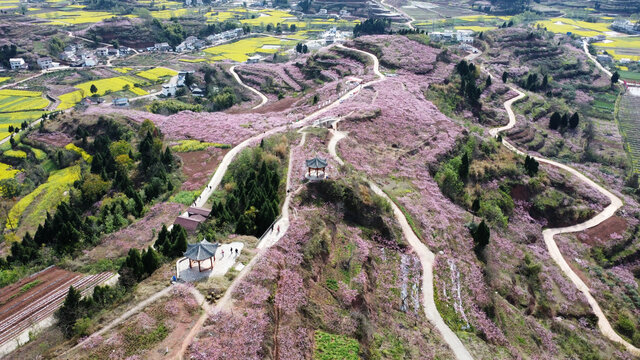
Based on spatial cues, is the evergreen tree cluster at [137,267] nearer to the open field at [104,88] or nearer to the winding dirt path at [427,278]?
the winding dirt path at [427,278]

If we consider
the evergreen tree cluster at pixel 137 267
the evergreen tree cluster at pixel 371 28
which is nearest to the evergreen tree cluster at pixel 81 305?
the evergreen tree cluster at pixel 137 267

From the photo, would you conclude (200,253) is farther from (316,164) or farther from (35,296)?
(35,296)

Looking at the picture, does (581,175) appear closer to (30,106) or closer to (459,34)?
(459,34)

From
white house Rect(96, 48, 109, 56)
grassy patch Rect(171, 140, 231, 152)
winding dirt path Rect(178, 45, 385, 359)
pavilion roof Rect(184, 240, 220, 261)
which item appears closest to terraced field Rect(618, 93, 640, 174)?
winding dirt path Rect(178, 45, 385, 359)

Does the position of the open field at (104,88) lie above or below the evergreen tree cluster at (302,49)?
below

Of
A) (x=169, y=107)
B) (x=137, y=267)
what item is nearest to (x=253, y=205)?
(x=137, y=267)

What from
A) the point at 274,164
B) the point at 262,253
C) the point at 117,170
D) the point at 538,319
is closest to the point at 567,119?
the point at 538,319
